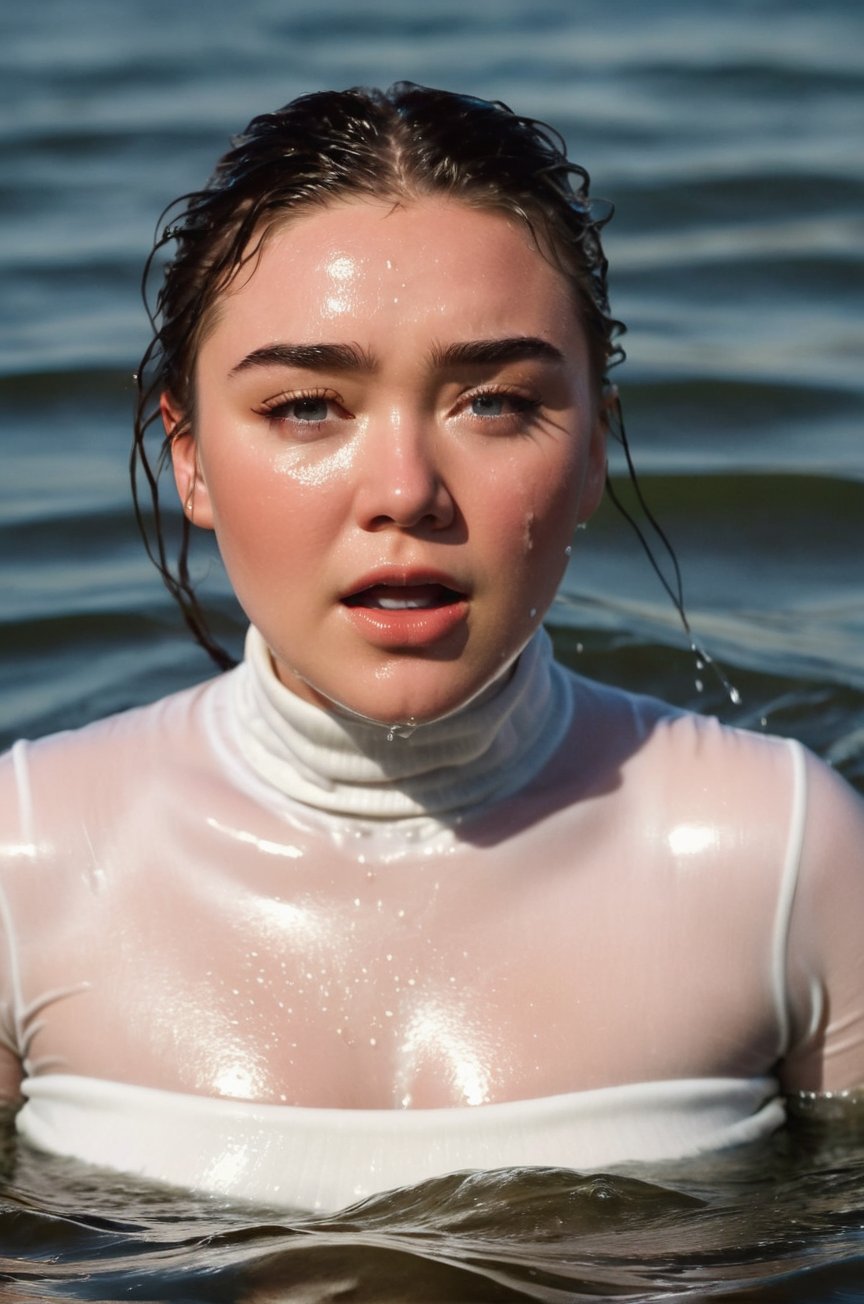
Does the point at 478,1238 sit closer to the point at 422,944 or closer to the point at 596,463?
the point at 422,944

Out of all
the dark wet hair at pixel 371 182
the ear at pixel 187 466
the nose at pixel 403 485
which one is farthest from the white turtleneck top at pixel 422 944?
the dark wet hair at pixel 371 182

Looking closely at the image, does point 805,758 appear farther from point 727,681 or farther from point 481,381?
point 727,681

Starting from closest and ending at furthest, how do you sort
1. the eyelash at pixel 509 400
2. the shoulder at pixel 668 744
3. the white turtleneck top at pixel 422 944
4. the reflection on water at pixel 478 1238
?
the reflection on water at pixel 478 1238
the eyelash at pixel 509 400
the white turtleneck top at pixel 422 944
the shoulder at pixel 668 744

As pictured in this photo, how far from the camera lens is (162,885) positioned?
9.39 feet

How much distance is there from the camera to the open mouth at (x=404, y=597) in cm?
251

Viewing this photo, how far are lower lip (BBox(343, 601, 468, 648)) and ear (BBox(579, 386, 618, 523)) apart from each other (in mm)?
287

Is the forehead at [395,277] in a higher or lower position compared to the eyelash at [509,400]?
higher

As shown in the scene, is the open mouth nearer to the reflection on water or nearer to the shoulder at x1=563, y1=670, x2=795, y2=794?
the shoulder at x1=563, y1=670, x2=795, y2=794

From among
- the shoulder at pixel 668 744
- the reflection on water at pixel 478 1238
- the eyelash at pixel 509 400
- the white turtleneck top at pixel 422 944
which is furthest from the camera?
the shoulder at pixel 668 744

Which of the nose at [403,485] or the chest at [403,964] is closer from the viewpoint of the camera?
the nose at [403,485]

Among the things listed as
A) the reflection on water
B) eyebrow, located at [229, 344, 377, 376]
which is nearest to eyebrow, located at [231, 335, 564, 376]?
eyebrow, located at [229, 344, 377, 376]

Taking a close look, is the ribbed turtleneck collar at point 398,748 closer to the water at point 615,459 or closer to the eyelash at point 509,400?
the eyelash at point 509,400

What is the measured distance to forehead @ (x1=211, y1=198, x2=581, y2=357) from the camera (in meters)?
2.51

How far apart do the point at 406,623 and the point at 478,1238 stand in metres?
0.73
